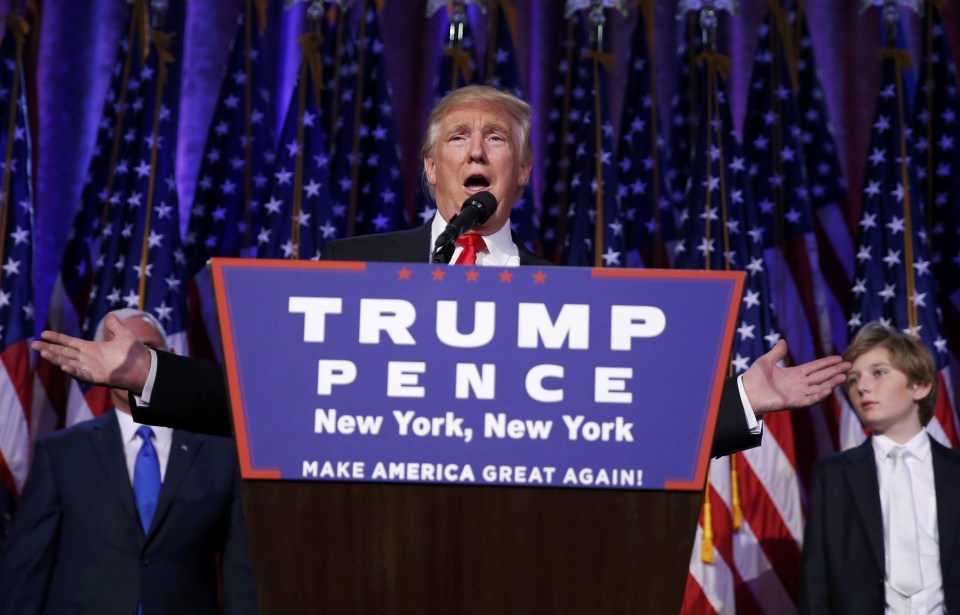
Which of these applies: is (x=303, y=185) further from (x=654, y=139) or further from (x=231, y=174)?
(x=654, y=139)

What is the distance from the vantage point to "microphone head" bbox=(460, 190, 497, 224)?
68.2 inches

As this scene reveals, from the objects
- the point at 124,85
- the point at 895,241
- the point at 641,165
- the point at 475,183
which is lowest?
the point at 475,183

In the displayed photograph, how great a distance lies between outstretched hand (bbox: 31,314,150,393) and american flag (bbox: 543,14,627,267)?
10.3 feet

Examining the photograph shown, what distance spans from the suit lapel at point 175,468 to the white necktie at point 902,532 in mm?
2122

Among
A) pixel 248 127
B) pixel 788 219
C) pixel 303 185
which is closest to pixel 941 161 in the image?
pixel 788 219

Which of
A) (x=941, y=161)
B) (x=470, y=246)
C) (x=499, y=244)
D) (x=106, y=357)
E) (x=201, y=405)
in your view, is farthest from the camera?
(x=941, y=161)

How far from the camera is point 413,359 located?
1368 mm

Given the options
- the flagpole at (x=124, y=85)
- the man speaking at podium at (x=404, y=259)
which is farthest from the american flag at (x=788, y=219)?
the man speaking at podium at (x=404, y=259)

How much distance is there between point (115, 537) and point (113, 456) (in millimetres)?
247

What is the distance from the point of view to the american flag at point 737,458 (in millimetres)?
4270

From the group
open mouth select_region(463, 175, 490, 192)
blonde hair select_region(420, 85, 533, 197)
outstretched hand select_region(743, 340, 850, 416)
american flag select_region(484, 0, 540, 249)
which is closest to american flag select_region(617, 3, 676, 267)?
american flag select_region(484, 0, 540, 249)

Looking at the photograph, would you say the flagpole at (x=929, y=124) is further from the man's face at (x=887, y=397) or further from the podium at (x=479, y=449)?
the podium at (x=479, y=449)

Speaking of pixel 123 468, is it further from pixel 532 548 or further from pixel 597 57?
pixel 597 57

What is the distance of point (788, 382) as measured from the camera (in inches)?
62.7
